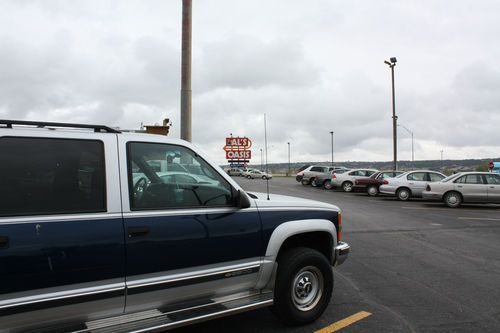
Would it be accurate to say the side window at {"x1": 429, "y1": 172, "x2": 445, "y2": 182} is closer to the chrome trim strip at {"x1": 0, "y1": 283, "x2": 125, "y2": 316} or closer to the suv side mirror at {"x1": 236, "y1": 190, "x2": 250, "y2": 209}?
the suv side mirror at {"x1": 236, "y1": 190, "x2": 250, "y2": 209}

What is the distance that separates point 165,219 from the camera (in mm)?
3592

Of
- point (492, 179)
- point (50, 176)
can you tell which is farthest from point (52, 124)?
point (492, 179)

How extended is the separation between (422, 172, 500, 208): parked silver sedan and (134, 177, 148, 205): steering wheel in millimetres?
16992

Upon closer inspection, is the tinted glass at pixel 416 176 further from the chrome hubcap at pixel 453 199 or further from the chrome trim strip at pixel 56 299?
the chrome trim strip at pixel 56 299

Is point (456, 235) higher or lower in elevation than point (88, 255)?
lower

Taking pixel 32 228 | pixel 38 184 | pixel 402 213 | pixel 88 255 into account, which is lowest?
pixel 402 213

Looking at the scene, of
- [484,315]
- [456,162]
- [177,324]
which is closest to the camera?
[177,324]

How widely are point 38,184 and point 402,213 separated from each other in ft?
46.9

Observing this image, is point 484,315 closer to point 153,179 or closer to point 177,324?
point 177,324

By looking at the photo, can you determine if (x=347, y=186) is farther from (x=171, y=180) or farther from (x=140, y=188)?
(x=140, y=188)

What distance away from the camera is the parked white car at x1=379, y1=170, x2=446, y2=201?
2122 cm

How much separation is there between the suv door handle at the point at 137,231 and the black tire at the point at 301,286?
5.05 ft

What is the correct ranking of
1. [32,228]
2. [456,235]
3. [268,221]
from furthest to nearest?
[456,235]
[268,221]
[32,228]

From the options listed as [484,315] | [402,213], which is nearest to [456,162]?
[402,213]
